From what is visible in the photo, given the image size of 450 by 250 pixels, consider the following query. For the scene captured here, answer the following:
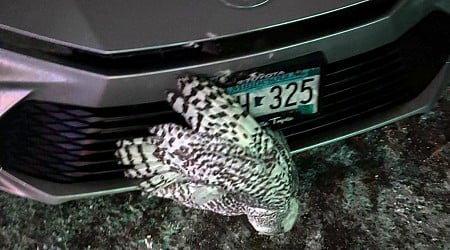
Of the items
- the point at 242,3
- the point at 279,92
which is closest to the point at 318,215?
the point at 279,92

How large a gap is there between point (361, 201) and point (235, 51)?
0.56 meters

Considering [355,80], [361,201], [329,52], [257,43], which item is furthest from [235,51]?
[361,201]

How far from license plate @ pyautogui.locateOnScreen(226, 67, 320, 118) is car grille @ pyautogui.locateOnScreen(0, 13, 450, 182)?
30mm

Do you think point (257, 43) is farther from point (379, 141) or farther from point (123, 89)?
point (379, 141)

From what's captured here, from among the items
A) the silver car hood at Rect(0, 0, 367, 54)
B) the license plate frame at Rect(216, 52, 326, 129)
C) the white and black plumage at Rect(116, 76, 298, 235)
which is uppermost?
the silver car hood at Rect(0, 0, 367, 54)

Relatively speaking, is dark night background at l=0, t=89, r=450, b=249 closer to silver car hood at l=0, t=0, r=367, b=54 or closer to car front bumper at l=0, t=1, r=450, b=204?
car front bumper at l=0, t=1, r=450, b=204

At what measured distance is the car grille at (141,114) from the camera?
1.24m

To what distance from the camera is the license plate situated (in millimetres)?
1216

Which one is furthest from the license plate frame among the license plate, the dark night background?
the dark night background

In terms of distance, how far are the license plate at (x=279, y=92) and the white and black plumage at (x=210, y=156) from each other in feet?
0.08

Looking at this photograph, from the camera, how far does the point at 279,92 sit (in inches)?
49.3

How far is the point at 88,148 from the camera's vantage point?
4.22 feet

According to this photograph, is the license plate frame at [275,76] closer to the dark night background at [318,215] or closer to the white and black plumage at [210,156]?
the white and black plumage at [210,156]

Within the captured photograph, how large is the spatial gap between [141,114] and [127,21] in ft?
0.55
